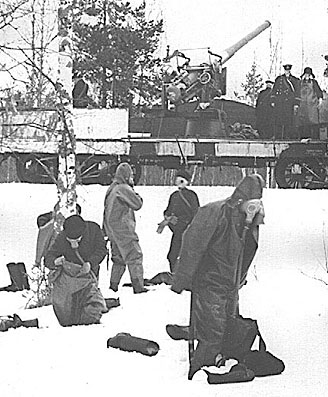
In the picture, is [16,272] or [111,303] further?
[16,272]

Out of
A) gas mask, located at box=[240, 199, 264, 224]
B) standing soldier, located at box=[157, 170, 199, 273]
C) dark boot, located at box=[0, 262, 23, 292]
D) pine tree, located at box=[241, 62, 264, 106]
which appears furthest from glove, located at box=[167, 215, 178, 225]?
pine tree, located at box=[241, 62, 264, 106]

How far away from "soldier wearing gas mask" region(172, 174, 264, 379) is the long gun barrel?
13.3 m

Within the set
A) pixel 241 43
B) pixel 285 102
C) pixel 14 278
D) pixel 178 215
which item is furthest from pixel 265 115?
pixel 14 278

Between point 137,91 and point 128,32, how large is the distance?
5.60 ft

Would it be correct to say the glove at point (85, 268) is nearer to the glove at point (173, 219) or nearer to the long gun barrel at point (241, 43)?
the glove at point (173, 219)

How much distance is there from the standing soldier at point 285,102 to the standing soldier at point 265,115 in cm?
10

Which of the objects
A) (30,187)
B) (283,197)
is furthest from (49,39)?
(30,187)

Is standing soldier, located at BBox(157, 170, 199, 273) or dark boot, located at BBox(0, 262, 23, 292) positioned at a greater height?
standing soldier, located at BBox(157, 170, 199, 273)

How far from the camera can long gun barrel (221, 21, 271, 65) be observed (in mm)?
19500

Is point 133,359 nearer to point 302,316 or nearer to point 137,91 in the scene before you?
point 302,316

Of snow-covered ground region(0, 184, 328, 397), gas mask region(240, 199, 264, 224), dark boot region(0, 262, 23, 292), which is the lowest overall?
dark boot region(0, 262, 23, 292)

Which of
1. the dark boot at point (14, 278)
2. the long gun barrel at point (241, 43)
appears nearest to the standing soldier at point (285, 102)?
the long gun barrel at point (241, 43)

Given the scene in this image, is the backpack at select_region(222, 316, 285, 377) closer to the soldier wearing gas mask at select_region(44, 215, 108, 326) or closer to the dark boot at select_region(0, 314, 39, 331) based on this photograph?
the soldier wearing gas mask at select_region(44, 215, 108, 326)

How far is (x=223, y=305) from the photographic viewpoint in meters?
6.45
